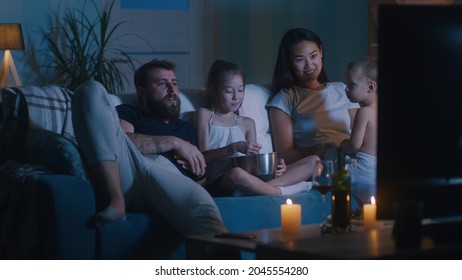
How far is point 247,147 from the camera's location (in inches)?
144

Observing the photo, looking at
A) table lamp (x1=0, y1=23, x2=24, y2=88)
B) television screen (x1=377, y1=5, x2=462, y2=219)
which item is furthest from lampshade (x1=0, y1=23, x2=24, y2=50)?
television screen (x1=377, y1=5, x2=462, y2=219)

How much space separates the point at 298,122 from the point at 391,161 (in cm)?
204

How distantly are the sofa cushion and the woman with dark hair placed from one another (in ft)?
3.79

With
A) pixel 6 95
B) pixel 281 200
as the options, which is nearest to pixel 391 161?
pixel 281 200

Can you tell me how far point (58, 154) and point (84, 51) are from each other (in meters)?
2.42

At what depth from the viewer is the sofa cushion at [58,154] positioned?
10.0 ft

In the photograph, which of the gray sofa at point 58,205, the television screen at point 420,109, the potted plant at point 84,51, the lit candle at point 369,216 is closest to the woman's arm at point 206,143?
the gray sofa at point 58,205

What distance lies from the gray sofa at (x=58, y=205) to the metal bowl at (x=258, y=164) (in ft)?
0.56

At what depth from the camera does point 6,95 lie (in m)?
3.36

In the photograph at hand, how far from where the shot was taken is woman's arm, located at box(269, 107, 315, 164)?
154 inches

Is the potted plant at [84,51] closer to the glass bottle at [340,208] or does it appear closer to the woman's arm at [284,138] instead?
the woman's arm at [284,138]

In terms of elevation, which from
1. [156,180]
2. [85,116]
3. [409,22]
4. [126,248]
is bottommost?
[126,248]

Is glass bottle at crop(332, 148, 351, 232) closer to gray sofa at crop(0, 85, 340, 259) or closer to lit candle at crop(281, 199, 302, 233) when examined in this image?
lit candle at crop(281, 199, 302, 233)

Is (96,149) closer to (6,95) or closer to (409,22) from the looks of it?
(6,95)
